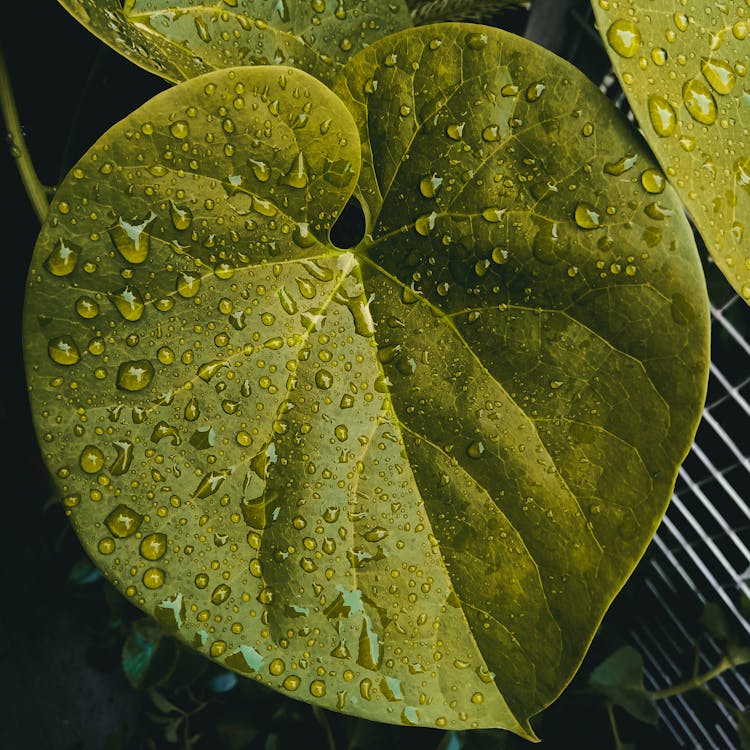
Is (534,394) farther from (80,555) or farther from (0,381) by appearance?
(80,555)

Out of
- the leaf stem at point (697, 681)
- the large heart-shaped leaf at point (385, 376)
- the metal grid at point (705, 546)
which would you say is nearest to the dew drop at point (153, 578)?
the large heart-shaped leaf at point (385, 376)

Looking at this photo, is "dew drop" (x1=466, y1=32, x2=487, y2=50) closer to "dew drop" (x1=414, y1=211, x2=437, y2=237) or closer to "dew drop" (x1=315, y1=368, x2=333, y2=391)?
"dew drop" (x1=414, y1=211, x2=437, y2=237)

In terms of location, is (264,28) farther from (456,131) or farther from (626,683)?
(626,683)

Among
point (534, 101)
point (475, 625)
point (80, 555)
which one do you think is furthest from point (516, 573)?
point (80, 555)

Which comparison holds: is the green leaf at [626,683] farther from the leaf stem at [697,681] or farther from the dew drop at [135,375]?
the dew drop at [135,375]

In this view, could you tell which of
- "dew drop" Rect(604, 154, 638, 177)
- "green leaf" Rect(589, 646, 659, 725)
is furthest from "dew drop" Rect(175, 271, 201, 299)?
"green leaf" Rect(589, 646, 659, 725)

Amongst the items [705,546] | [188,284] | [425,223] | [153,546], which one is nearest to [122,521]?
[153,546]
